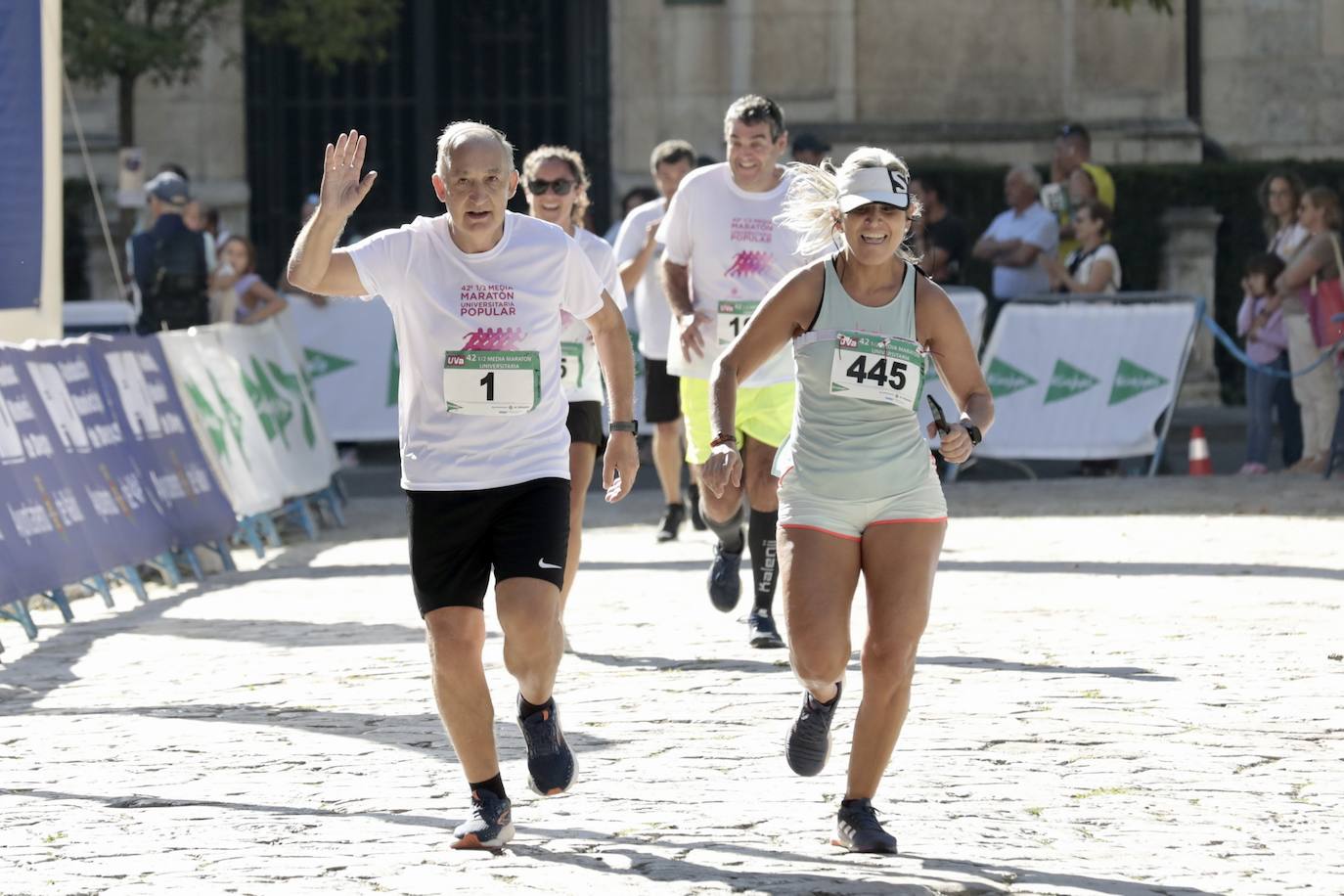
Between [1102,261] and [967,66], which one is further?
[967,66]

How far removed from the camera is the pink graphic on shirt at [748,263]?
1002 centimetres

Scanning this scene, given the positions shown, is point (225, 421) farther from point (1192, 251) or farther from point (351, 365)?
point (1192, 251)

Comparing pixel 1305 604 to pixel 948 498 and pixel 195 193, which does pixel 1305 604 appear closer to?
pixel 948 498

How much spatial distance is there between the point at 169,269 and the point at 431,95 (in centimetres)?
988

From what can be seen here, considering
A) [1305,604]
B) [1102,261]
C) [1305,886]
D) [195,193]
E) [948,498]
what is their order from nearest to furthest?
[1305,886] < [1305,604] < [948,498] < [1102,261] < [195,193]

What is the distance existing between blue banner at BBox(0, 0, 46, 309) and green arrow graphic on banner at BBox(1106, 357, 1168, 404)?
708 centimetres

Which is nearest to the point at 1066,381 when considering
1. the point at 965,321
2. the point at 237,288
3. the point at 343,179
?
the point at 965,321

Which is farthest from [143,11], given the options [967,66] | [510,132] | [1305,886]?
[1305,886]

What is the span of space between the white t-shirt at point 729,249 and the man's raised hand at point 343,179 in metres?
3.74

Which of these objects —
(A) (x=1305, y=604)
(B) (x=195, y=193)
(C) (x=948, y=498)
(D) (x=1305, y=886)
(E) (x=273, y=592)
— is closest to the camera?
(D) (x=1305, y=886)

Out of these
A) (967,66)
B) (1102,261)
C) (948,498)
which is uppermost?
(967,66)

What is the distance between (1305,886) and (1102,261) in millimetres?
11747

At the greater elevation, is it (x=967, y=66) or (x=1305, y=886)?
(x=967, y=66)

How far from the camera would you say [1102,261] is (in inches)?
677
